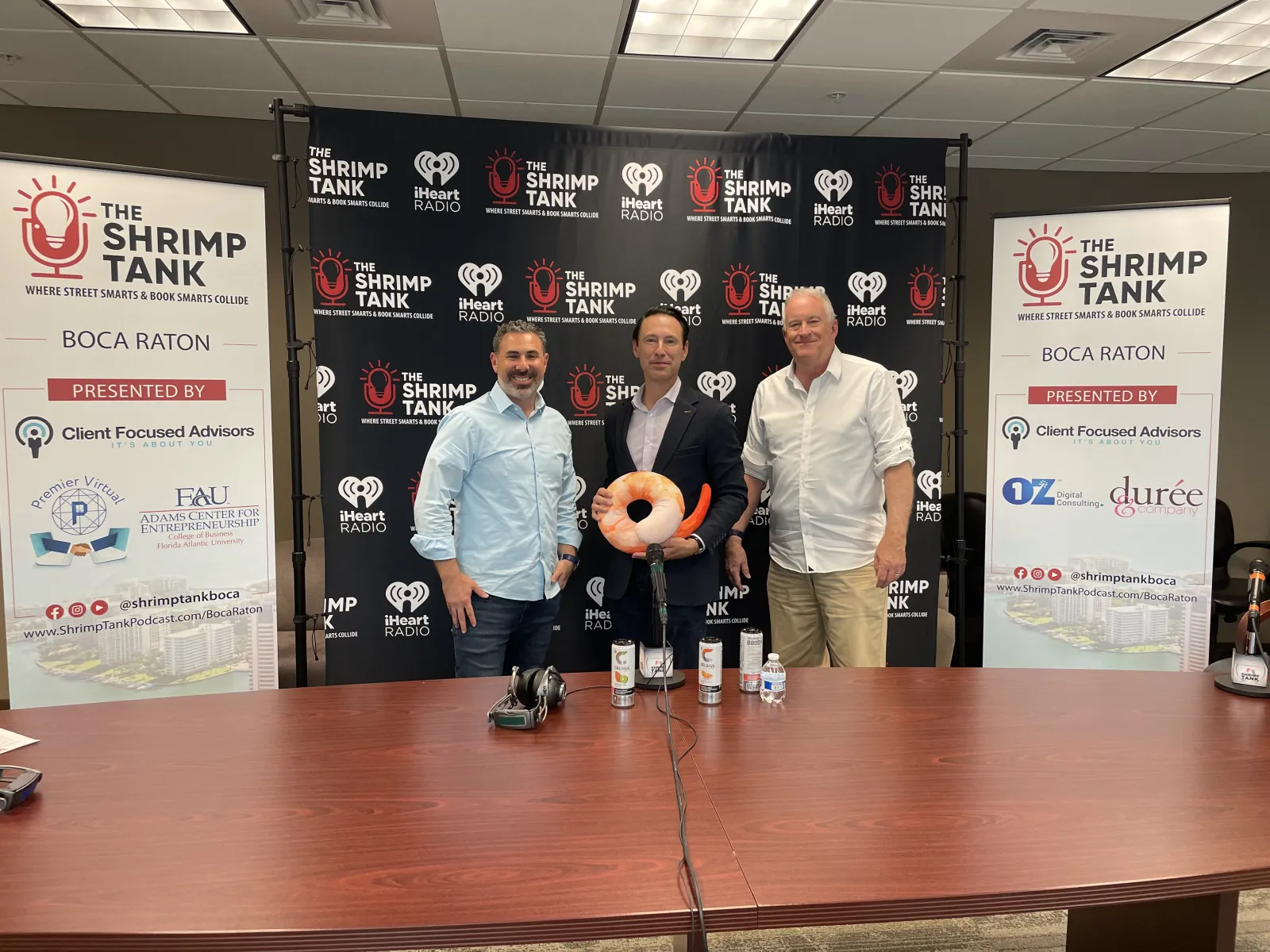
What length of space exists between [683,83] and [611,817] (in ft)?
11.9

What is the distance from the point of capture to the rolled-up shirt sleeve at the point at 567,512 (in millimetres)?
2918

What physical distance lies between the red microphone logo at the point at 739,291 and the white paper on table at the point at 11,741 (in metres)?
2.68

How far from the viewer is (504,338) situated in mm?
2750

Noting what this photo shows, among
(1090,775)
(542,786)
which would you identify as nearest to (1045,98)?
(1090,775)

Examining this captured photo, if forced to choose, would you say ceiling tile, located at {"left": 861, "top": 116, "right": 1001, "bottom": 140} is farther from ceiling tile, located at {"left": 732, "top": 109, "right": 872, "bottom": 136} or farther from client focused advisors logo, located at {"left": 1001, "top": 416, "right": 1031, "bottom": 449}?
client focused advisors logo, located at {"left": 1001, "top": 416, "right": 1031, "bottom": 449}

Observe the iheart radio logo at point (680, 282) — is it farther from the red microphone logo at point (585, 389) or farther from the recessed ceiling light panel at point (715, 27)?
the recessed ceiling light panel at point (715, 27)

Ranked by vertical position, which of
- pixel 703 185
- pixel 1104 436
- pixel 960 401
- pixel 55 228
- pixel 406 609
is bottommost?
pixel 406 609

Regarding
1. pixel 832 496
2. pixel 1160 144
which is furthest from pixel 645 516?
pixel 1160 144

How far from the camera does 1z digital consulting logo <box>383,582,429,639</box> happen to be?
3309mm

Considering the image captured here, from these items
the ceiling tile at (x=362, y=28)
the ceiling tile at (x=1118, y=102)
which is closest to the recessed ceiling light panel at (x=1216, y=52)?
the ceiling tile at (x=1118, y=102)

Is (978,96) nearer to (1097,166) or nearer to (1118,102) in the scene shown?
(1118,102)

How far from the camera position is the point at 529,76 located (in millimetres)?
3869

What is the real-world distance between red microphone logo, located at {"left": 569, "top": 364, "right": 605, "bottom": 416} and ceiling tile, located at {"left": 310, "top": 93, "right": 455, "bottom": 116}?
5.72 ft

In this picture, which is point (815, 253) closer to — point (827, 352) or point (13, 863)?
point (827, 352)
